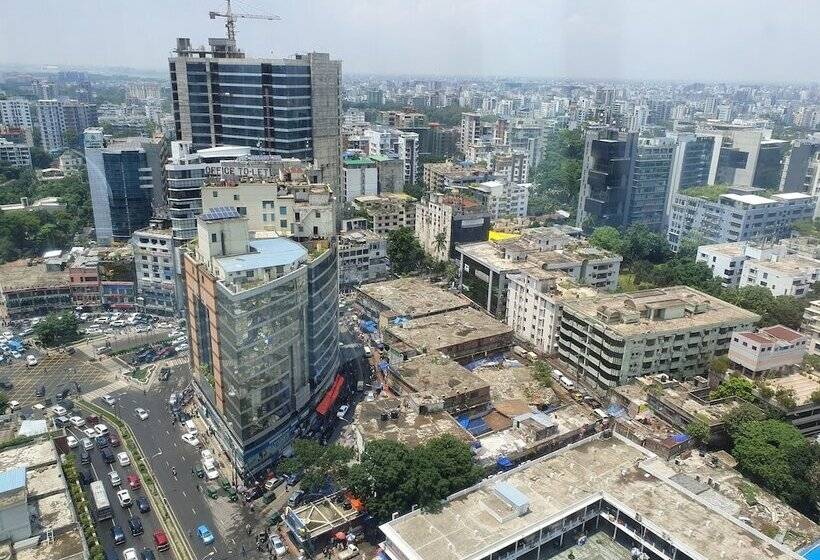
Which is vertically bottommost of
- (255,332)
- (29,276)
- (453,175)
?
(29,276)

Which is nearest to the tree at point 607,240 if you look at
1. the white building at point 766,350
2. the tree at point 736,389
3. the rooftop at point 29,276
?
the white building at point 766,350

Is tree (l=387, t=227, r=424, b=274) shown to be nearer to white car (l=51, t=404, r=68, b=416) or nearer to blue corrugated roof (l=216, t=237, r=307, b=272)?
blue corrugated roof (l=216, t=237, r=307, b=272)

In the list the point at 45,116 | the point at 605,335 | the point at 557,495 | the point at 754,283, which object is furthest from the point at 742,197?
the point at 45,116

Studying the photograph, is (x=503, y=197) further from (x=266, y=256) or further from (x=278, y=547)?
(x=278, y=547)

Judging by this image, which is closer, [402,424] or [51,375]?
[402,424]

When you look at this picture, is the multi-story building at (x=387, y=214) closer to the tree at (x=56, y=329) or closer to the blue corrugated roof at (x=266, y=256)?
the tree at (x=56, y=329)

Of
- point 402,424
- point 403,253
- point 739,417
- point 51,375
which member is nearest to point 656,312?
point 739,417

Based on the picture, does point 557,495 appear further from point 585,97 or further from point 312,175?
point 585,97
